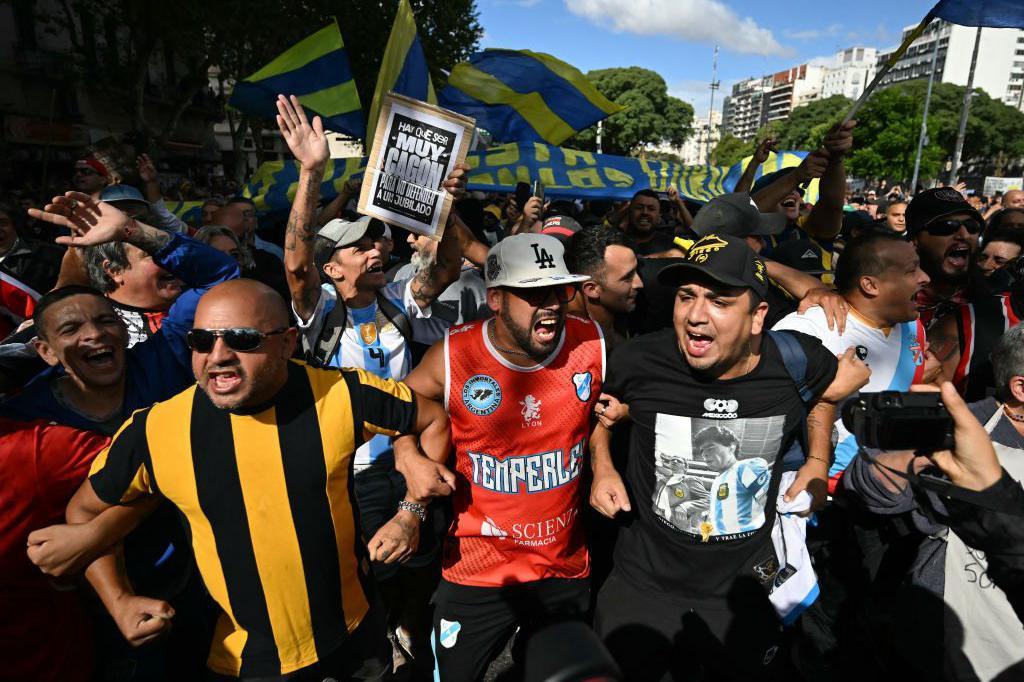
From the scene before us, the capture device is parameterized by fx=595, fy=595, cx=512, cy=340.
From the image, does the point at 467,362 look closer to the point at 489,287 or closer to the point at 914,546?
the point at 489,287

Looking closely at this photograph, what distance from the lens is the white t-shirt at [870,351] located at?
2965 mm

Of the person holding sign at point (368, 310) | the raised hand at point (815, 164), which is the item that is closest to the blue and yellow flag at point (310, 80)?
the person holding sign at point (368, 310)

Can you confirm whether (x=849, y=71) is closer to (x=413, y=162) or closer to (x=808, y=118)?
(x=808, y=118)

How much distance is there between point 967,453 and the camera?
177 cm

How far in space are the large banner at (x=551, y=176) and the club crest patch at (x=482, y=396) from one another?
699 centimetres

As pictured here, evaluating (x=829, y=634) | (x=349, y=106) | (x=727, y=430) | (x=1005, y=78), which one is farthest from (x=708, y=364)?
(x=1005, y=78)

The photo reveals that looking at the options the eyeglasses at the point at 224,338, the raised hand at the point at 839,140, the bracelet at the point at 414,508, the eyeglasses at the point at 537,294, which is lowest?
the bracelet at the point at 414,508

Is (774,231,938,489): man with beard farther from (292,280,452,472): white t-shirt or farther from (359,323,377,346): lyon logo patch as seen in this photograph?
(359,323,377,346): lyon logo patch

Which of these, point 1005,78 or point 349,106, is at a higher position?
point 1005,78

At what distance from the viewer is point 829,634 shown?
307 cm

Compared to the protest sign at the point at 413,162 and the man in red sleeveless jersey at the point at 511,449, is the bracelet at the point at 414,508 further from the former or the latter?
the protest sign at the point at 413,162

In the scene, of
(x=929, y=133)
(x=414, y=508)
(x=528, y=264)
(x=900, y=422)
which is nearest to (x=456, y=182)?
(x=528, y=264)

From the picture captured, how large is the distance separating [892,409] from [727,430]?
0.78 m

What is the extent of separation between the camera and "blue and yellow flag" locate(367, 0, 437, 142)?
509 cm
